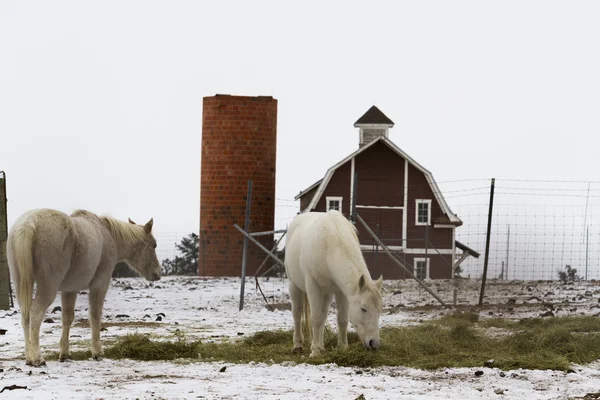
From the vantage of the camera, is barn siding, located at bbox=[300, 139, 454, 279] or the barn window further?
the barn window

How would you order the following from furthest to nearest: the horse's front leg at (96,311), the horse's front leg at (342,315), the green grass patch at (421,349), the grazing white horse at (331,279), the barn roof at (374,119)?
1. the barn roof at (374,119)
2. the horse's front leg at (342,315)
3. the horse's front leg at (96,311)
4. the grazing white horse at (331,279)
5. the green grass patch at (421,349)

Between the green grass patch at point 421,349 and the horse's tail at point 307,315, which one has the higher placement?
the horse's tail at point 307,315

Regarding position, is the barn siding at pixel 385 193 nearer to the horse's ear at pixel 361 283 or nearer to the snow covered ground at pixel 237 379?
the snow covered ground at pixel 237 379

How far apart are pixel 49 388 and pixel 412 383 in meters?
3.49

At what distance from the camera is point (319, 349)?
38.6 feet

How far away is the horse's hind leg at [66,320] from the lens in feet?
37.4

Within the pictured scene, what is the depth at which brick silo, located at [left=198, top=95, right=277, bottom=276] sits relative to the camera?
37.1m

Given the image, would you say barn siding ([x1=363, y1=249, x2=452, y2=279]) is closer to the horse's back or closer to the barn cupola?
the barn cupola

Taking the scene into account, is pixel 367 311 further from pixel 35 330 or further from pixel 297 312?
pixel 35 330

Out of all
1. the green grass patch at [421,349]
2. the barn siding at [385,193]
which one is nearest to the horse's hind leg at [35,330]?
the green grass patch at [421,349]

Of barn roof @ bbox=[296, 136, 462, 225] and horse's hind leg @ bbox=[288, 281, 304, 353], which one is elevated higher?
barn roof @ bbox=[296, 136, 462, 225]

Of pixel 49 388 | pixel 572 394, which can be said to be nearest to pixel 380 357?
pixel 572 394

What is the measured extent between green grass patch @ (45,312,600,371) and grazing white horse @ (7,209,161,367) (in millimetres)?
774

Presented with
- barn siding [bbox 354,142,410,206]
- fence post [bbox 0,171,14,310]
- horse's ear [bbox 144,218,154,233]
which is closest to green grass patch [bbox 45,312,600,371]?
horse's ear [bbox 144,218,154,233]
